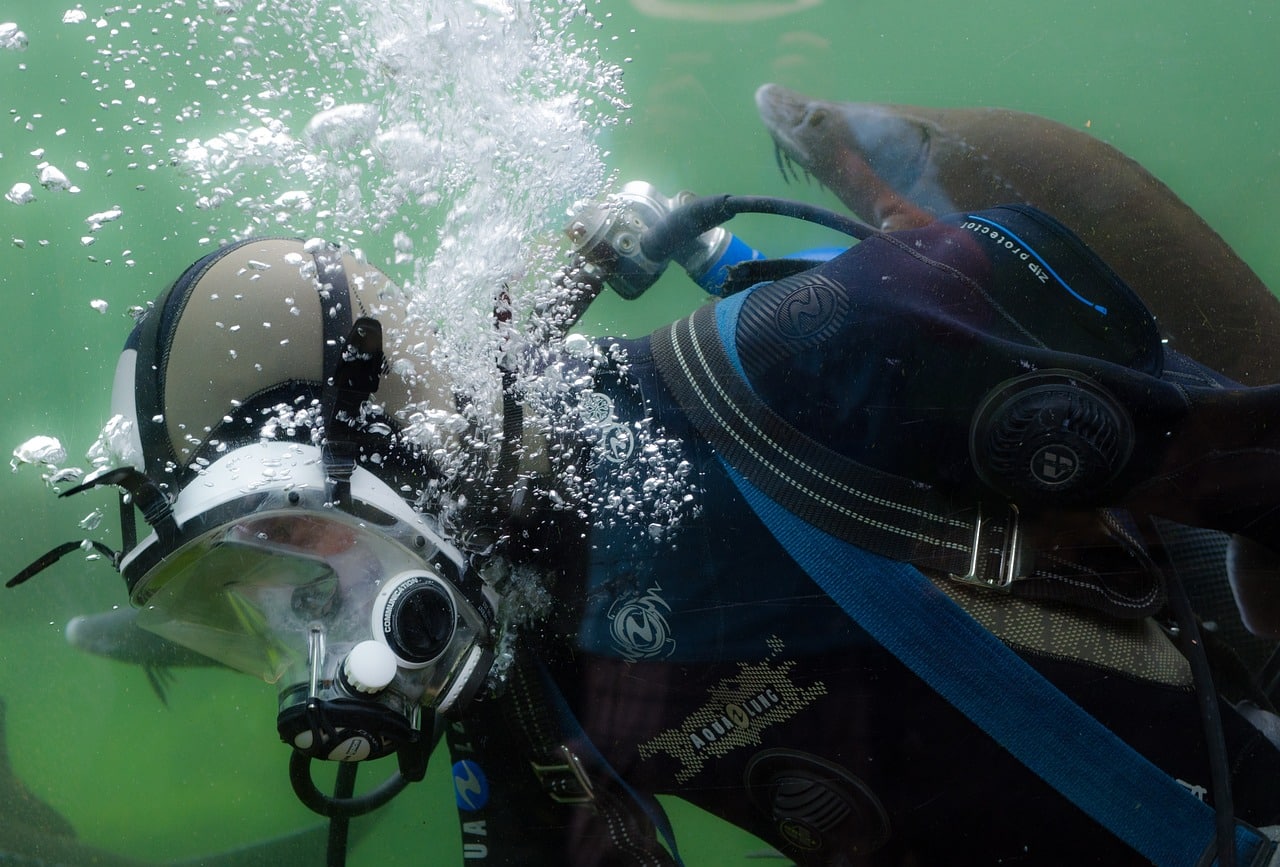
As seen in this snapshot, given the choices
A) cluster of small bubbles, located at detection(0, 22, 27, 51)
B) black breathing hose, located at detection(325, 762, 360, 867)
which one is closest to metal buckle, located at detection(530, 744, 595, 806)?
black breathing hose, located at detection(325, 762, 360, 867)

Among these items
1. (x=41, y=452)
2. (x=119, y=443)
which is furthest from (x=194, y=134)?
(x=119, y=443)

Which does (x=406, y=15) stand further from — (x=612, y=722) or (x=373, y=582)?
(x=612, y=722)

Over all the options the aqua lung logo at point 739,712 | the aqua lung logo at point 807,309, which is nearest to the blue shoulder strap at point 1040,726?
the aqua lung logo at point 739,712

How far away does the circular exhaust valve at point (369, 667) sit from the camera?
0.87m

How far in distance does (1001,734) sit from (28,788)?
2042 mm

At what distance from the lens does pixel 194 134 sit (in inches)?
59.6

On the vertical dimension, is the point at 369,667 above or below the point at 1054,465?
below

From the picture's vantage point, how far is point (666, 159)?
1.70 m

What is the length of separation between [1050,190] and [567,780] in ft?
→ 4.42

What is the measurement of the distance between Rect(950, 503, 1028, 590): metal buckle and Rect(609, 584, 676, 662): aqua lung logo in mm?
363

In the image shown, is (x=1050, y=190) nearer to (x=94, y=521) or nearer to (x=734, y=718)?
(x=734, y=718)

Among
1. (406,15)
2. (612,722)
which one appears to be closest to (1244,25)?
(406,15)

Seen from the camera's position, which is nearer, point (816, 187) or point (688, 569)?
point (688, 569)

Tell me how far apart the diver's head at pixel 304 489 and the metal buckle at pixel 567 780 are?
0.75ft
